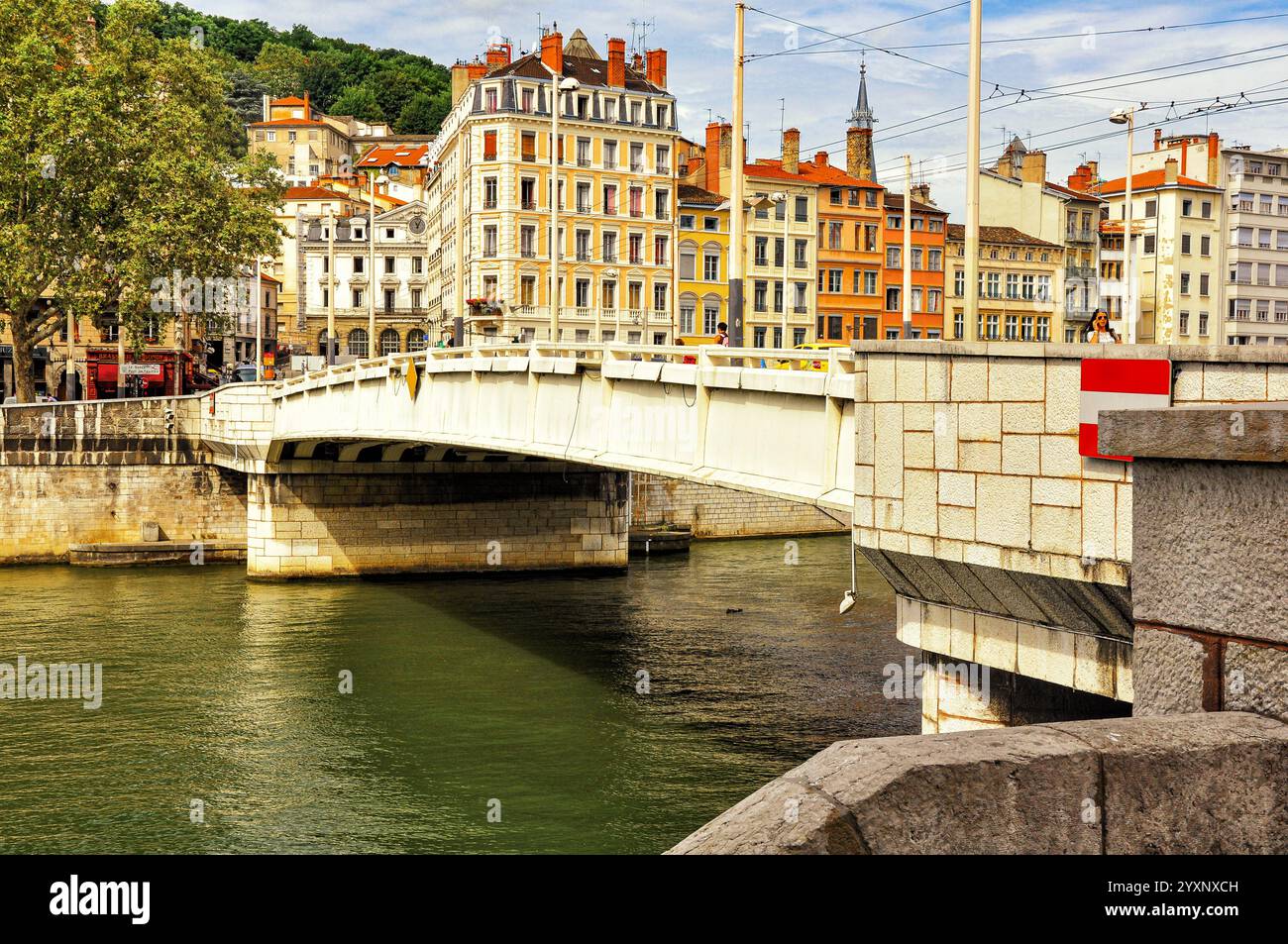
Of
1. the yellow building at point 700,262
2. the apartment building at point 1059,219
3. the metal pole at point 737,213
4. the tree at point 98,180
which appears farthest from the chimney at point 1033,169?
the metal pole at point 737,213

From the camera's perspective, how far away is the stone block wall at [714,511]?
4822 cm

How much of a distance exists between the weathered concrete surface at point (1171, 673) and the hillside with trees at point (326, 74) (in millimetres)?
143193

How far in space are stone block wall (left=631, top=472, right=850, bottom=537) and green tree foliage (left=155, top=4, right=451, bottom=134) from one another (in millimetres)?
105748

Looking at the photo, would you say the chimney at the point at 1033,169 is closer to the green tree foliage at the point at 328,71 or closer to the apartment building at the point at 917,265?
the apartment building at the point at 917,265

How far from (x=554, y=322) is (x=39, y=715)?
1083 cm

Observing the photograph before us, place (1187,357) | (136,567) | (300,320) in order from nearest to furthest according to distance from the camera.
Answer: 1. (1187,357)
2. (136,567)
3. (300,320)

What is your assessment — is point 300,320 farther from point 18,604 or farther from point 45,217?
point 18,604

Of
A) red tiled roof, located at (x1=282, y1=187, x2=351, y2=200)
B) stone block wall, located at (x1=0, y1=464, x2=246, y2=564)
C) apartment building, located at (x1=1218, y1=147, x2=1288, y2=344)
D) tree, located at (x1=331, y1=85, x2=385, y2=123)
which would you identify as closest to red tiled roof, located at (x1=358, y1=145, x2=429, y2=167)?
red tiled roof, located at (x1=282, y1=187, x2=351, y2=200)

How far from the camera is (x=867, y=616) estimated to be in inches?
1256

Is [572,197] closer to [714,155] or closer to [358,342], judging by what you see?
[714,155]

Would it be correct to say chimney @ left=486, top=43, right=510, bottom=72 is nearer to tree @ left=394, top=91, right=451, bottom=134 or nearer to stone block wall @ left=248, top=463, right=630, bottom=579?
stone block wall @ left=248, top=463, right=630, bottom=579

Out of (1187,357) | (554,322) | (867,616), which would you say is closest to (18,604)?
(554,322)

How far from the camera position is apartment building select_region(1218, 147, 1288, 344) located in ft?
207

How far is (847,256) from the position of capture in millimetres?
77938
